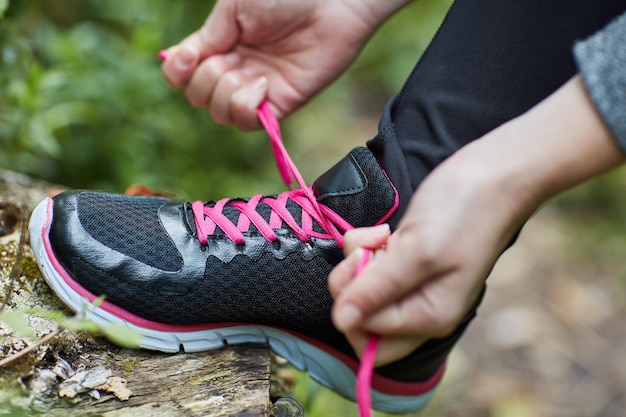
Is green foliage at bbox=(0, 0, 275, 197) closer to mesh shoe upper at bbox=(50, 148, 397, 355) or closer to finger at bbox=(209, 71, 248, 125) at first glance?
finger at bbox=(209, 71, 248, 125)

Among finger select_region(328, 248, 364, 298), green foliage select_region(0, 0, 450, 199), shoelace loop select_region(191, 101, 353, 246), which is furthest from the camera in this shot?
green foliage select_region(0, 0, 450, 199)

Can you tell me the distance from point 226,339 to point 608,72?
2.38 ft

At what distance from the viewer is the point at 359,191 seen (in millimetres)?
1058

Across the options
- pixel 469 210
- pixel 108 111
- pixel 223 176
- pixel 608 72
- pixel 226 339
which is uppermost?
pixel 608 72

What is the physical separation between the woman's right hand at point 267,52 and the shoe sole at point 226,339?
0.54 metres

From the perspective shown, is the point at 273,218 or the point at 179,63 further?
the point at 179,63

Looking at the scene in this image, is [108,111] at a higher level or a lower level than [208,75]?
lower

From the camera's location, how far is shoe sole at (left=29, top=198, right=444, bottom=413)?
104cm

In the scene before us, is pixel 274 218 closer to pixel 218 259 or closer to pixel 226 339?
pixel 218 259

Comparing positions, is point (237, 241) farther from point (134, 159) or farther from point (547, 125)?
point (134, 159)

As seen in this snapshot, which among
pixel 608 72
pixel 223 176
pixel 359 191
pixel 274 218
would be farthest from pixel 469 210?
pixel 223 176

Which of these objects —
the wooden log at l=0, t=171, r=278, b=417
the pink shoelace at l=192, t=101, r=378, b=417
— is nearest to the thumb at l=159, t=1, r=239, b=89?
the pink shoelace at l=192, t=101, r=378, b=417

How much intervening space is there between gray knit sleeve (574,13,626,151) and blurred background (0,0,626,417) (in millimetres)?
885

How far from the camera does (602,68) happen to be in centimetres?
75
